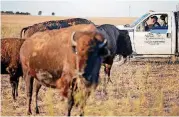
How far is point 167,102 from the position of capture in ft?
39.5

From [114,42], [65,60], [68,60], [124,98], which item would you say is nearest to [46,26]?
[114,42]

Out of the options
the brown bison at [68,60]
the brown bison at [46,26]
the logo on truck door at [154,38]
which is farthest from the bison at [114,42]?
the logo on truck door at [154,38]

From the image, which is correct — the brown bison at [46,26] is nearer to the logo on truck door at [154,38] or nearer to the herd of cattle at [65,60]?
the herd of cattle at [65,60]

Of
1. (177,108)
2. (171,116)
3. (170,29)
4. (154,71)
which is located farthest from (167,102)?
(170,29)

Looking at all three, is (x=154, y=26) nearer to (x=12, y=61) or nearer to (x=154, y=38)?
(x=154, y=38)

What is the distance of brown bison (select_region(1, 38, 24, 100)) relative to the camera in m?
12.2

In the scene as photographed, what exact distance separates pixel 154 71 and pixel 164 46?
5.68 ft

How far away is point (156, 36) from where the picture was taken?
63.8ft

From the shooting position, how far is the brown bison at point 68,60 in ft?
27.9

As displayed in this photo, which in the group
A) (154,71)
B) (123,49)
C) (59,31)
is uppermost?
(59,31)

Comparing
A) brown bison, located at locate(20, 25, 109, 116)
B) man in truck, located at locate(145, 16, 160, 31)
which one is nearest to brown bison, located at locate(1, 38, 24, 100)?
brown bison, located at locate(20, 25, 109, 116)

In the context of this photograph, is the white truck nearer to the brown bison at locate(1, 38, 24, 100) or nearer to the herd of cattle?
the brown bison at locate(1, 38, 24, 100)

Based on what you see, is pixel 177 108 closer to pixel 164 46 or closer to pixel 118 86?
pixel 118 86

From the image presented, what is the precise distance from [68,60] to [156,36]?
10.7m
